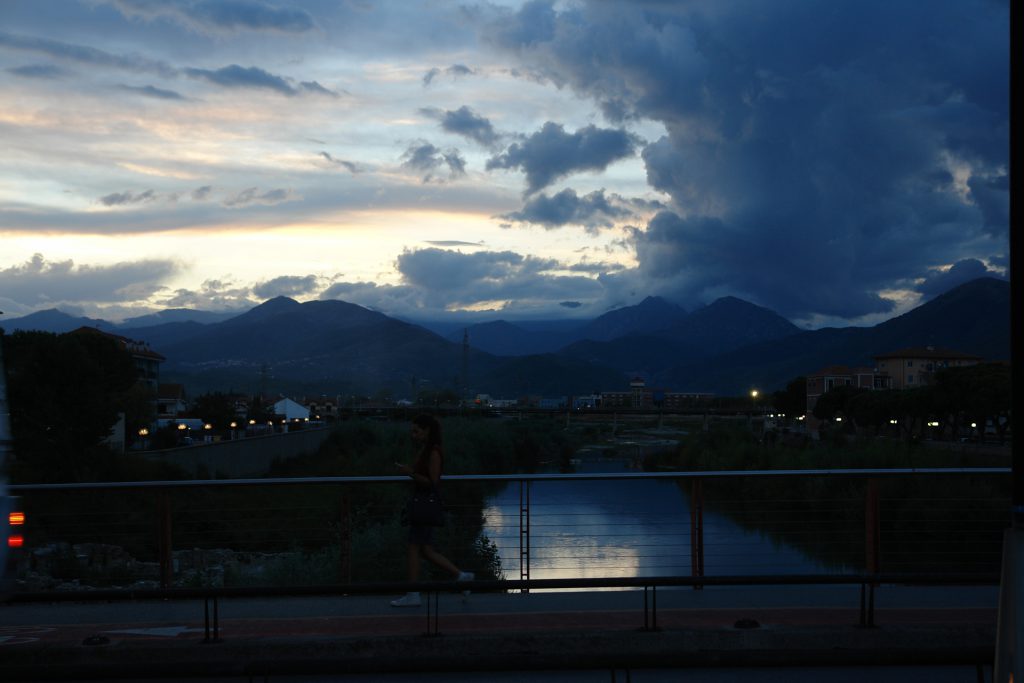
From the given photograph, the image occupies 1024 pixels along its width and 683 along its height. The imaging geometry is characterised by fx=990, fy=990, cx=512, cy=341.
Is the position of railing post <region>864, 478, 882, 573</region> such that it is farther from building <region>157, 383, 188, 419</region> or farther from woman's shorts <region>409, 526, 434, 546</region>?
building <region>157, 383, 188, 419</region>

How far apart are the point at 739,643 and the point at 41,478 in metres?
48.3

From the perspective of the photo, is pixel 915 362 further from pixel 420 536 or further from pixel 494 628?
pixel 494 628

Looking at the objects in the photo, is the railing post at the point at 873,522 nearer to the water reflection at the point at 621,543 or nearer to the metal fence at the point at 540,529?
the metal fence at the point at 540,529

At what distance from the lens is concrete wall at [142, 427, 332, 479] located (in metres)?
48.9

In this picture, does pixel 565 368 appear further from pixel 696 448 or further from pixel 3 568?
pixel 3 568

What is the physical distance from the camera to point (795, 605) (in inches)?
322

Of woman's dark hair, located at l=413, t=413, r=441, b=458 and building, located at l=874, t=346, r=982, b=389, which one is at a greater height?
building, located at l=874, t=346, r=982, b=389

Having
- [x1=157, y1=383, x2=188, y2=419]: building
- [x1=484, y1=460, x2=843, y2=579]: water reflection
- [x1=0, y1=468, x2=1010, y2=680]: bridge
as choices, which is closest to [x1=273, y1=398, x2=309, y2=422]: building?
[x1=157, y1=383, x2=188, y2=419]: building

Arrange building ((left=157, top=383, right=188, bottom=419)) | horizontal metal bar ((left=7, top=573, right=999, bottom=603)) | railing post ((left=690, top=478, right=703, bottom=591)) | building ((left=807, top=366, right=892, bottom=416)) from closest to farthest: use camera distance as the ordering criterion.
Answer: horizontal metal bar ((left=7, top=573, right=999, bottom=603)), railing post ((left=690, top=478, right=703, bottom=591)), building ((left=807, top=366, right=892, bottom=416)), building ((left=157, top=383, right=188, bottom=419))

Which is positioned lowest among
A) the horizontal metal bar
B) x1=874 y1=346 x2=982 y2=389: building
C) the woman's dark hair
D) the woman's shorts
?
the horizontal metal bar

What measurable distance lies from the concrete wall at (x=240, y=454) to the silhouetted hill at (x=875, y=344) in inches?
3131

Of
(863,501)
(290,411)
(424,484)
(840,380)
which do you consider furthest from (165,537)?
(290,411)

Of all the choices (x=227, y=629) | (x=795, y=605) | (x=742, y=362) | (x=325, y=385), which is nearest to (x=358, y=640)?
(x=227, y=629)

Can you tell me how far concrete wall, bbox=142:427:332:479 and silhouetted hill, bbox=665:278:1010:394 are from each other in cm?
7954
